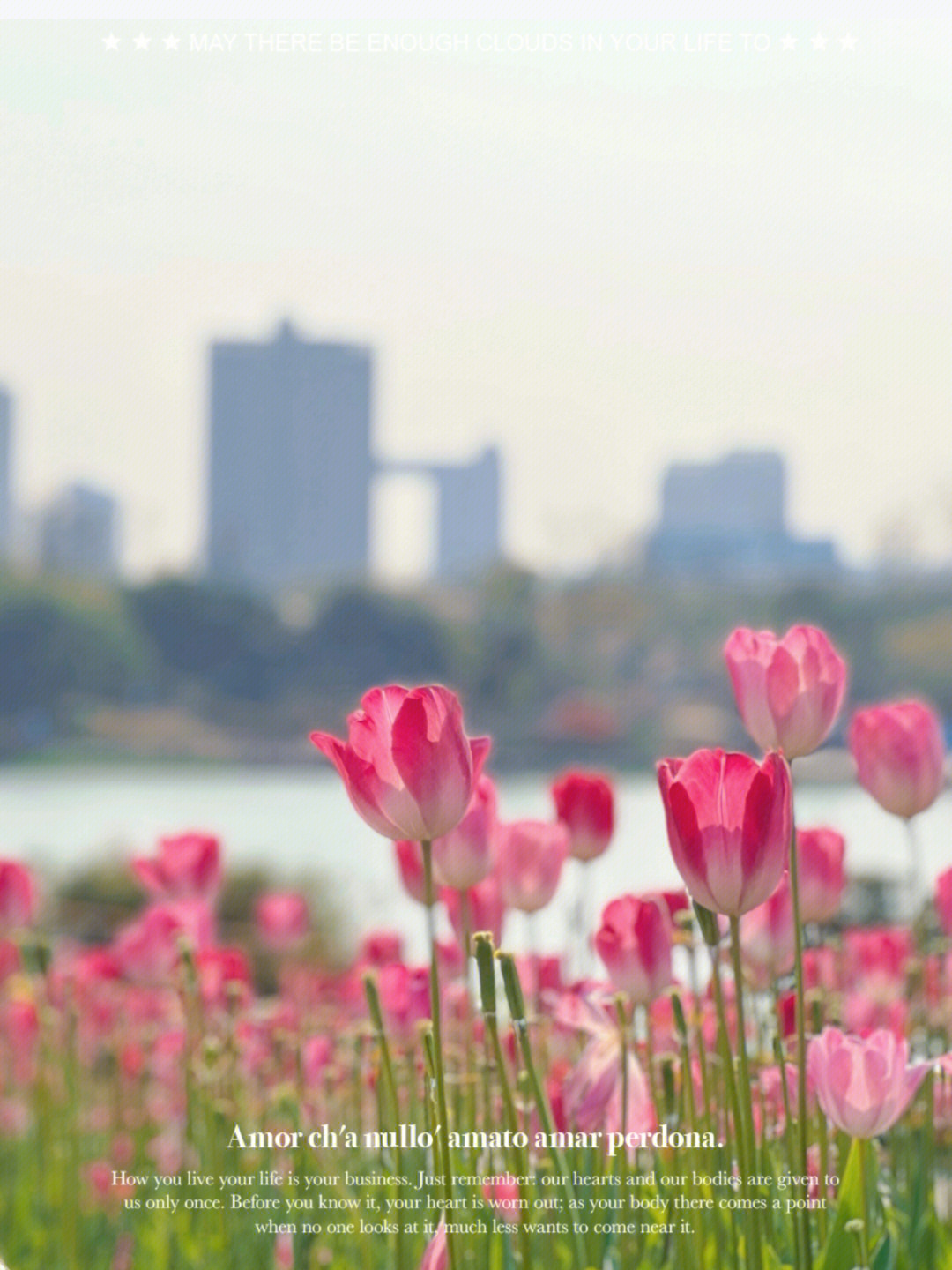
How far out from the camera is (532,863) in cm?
71

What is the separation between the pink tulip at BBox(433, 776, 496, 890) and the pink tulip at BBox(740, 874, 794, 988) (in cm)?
16

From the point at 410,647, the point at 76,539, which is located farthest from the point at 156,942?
the point at 76,539

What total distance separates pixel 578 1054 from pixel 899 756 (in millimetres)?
252

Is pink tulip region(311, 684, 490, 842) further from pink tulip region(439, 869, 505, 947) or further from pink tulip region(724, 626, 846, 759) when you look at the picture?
pink tulip region(439, 869, 505, 947)

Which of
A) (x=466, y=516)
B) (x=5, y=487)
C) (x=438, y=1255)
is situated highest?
(x=466, y=516)

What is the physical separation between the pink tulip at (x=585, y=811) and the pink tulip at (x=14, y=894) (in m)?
0.49

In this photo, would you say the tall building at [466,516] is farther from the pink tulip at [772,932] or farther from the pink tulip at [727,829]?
the pink tulip at [727,829]

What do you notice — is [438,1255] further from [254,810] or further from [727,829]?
[254,810]

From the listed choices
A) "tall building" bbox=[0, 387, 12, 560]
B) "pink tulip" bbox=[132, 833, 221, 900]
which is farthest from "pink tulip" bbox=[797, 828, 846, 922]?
"tall building" bbox=[0, 387, 12, 560]

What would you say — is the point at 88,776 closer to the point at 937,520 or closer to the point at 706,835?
the point at 937,520

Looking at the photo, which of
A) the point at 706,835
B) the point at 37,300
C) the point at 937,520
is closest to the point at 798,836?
the point at 706,835

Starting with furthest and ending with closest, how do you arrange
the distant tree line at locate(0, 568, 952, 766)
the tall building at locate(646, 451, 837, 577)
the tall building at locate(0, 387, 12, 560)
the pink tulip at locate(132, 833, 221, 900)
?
the tall building at locate(0, 387, 12, 560)
the tall building at locate(646, 451, 837, 577)
the distant tree line at locate(0, 568, 952, 766)
the pink tulip at locate(132, 833, 221, 900)

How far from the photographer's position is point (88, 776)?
1973cm

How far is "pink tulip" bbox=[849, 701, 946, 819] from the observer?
69 centimetres
